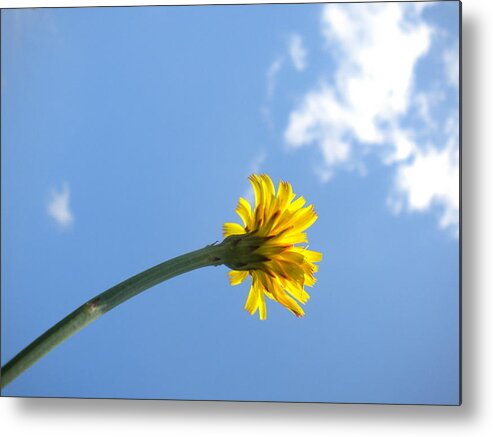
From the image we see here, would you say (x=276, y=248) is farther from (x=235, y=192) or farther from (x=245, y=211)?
(x=235, y=192)

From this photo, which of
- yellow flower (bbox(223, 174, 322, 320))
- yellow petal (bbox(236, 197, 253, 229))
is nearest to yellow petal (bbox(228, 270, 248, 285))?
yellow flower (bbox(223, 174, 322, 320))

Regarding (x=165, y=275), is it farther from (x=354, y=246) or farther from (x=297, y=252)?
(x=354, y=246)

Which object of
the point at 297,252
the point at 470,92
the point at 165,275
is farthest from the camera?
the point at 470,92

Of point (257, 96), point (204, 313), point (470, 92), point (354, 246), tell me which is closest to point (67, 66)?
point (257, 96)

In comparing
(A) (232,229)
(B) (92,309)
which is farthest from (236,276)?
(B) (92,309)

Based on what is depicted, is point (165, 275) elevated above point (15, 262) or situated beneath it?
situated beneath

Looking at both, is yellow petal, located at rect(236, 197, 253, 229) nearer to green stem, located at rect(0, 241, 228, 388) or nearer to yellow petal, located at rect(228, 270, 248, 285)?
yellow petal, located at rect(228, 270, 248, 285)
